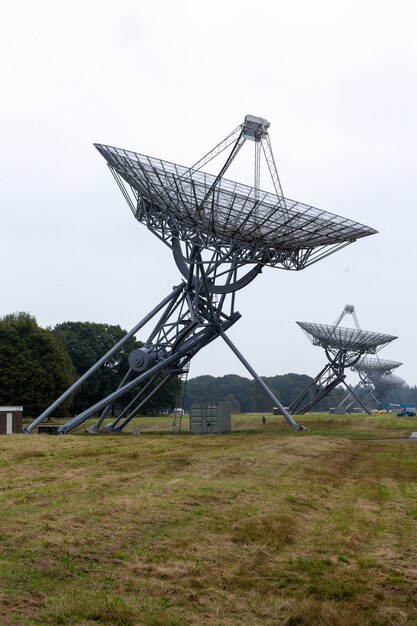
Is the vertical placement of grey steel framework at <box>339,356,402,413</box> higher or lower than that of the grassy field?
higher

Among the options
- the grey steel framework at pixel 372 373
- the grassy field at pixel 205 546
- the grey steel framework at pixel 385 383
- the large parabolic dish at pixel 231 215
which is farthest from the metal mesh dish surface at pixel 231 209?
the grey steel framework at pixel 385 383

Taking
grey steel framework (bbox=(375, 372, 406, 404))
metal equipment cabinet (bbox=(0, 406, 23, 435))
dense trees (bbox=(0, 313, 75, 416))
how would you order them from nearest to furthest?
metal equipment cabinet (bbox=(0, 406, 23, 435)), dense trees (bbox=(0, 313, 75, 416)), grey steel framework (bbox=(375, 372, 406, 404))

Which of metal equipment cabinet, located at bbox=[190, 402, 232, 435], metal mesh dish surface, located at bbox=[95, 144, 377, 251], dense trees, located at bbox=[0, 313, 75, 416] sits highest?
metal mesh dish surface, located at bbox=[95, 144, 377, 251]

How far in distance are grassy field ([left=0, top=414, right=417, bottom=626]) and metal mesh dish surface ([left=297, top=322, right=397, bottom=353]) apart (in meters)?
54.6

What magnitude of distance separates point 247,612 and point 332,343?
2837 inches

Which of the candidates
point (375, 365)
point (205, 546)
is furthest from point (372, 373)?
point (205, 546)

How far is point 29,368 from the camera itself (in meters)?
76.2

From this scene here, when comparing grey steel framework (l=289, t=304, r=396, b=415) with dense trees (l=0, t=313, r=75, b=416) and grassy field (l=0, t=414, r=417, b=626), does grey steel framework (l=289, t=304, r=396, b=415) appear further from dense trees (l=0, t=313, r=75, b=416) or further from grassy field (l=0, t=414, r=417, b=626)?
grassy field (l=0, t=414, r=417, b=626)

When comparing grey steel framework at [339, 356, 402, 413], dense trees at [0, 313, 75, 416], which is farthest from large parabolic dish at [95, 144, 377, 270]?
grey steel framework at [339, 356, 402, 413]

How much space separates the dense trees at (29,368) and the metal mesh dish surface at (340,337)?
25869 mm

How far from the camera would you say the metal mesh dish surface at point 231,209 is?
41344 millimetres

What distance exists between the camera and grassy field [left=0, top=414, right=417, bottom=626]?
29.9 ft

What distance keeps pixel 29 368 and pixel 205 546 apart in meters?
66.2

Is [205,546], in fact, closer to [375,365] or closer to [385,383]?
[375,365]
